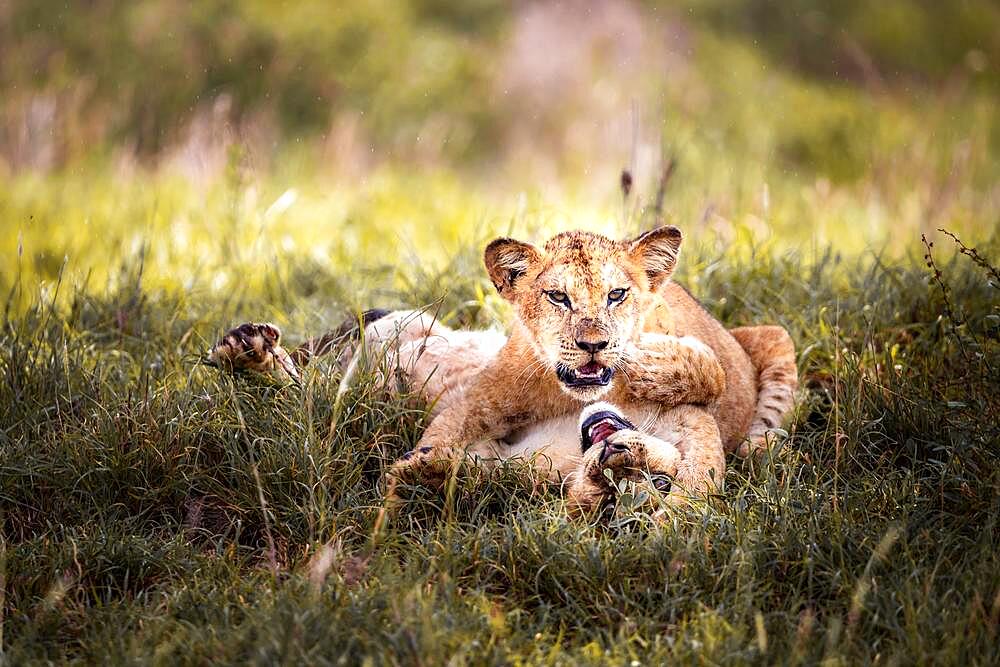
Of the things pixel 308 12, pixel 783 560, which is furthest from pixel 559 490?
pixel 308 12

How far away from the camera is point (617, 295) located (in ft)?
12.9

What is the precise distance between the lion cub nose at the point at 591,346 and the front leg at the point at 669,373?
0.57 ft

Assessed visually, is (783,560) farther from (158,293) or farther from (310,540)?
(158,293)

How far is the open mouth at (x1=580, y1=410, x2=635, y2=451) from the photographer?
374 cm

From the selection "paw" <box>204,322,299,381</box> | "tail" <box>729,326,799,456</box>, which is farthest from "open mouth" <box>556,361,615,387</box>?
"paw" <box>204,322,299,381</box>

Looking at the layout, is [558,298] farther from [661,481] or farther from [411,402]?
[411,402]

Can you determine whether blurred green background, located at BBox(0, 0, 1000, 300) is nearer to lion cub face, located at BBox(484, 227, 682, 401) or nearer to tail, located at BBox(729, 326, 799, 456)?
tail, located at BBox(729, 326, 799, 456)

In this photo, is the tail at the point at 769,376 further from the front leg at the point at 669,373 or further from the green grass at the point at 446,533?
the front leg at the point at 669,373

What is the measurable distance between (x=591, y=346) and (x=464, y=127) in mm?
8724

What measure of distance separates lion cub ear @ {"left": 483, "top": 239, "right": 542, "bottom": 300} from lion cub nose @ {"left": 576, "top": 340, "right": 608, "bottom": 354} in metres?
0.44

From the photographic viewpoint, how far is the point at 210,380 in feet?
14.4

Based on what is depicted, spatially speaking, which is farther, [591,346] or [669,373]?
[669,373]

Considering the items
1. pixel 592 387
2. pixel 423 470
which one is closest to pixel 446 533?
pixel 423 470

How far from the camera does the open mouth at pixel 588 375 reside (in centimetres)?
378
